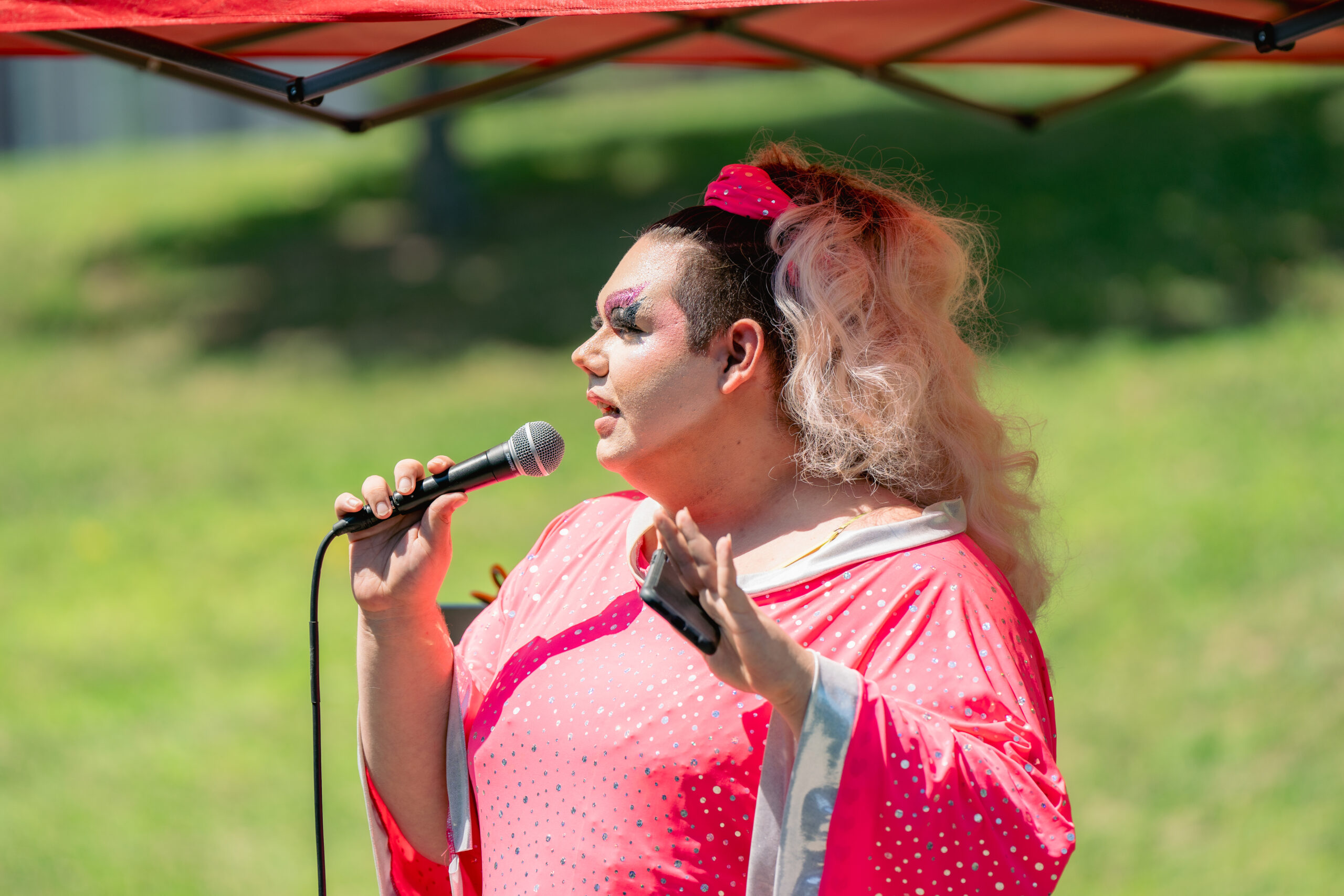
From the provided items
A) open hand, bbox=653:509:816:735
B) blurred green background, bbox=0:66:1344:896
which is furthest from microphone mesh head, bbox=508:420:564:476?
blurred green background, bbox=0:66:1344:896

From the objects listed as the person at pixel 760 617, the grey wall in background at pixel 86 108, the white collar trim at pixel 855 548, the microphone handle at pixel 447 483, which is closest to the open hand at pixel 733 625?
the person at pixel 760 617

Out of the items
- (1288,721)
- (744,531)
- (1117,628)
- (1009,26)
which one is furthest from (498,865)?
(1117,628)

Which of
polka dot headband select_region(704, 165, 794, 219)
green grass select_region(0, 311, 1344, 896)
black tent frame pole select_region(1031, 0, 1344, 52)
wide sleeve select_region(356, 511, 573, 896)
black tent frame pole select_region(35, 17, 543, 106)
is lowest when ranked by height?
green grass select_region(0, 311, 1344, 896)

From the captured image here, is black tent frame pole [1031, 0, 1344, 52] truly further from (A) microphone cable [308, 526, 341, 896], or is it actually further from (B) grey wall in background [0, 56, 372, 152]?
(B) grey wall in background [0, 56, 372, 152]

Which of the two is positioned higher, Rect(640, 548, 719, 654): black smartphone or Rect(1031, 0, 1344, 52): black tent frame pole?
Rect(1031, 0, 1344, 52): black tent frame pole

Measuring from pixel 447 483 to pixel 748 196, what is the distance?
0.64 metres

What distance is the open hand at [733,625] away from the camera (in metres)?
1.50

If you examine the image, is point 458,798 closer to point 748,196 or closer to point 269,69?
point 748,196

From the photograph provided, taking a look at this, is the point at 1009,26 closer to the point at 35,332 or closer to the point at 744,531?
the point at 744,531

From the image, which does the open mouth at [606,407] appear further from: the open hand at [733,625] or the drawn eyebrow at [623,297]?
the open hand at [733,625]

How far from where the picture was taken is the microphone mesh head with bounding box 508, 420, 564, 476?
2016 millimetres

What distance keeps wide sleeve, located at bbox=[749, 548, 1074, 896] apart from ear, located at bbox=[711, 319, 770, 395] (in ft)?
1.57

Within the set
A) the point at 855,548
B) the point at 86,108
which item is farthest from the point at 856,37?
the point at 86,108

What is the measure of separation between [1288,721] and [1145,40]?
3185 millimetres
